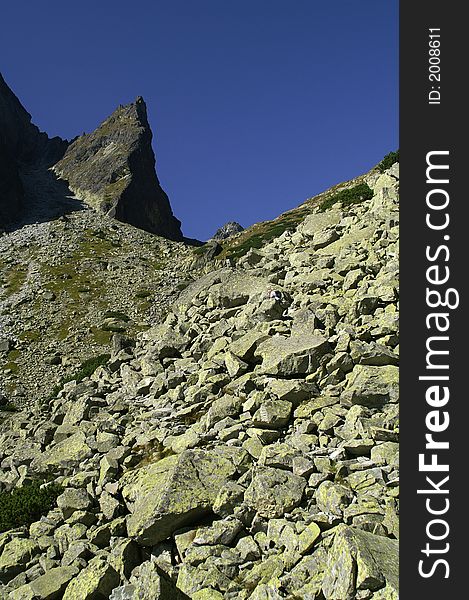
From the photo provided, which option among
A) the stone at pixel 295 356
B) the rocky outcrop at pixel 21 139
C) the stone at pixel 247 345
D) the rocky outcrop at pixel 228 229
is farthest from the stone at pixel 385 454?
the rocky outcrop at pixel 228 229

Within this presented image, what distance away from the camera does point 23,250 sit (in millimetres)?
71500

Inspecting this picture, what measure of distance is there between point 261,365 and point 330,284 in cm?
620

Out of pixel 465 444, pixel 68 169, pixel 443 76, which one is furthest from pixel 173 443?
pixel 68 169

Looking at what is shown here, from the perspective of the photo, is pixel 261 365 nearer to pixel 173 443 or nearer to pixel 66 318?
pixel 173 443

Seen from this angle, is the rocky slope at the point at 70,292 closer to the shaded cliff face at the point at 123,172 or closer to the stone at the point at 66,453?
the stone at the point at 66,453

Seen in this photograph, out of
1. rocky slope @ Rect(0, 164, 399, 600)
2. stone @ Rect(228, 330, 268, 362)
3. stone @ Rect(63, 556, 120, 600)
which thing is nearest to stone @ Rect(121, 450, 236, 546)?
rocky slope @ Rect(0, 164, 399, 600)

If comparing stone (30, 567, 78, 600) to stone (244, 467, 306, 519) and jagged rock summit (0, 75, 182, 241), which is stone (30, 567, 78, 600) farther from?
jagged rock summit (0, 75, 182, 241)

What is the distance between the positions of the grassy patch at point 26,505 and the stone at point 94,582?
13.9 feet

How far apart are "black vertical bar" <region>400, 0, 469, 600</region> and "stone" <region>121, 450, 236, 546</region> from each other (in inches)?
211

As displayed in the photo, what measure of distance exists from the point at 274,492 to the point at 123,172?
10868 centimetres

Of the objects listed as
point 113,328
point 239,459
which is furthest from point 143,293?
point 239,459

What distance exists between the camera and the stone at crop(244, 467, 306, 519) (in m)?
10.4

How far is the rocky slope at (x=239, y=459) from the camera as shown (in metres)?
9.34

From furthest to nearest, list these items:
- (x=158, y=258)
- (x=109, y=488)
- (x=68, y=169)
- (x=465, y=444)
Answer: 1. (x=68, y=169)
2. (x=158, y=258)
3. (x=109, y=488)
4. (x=465, y=444)
